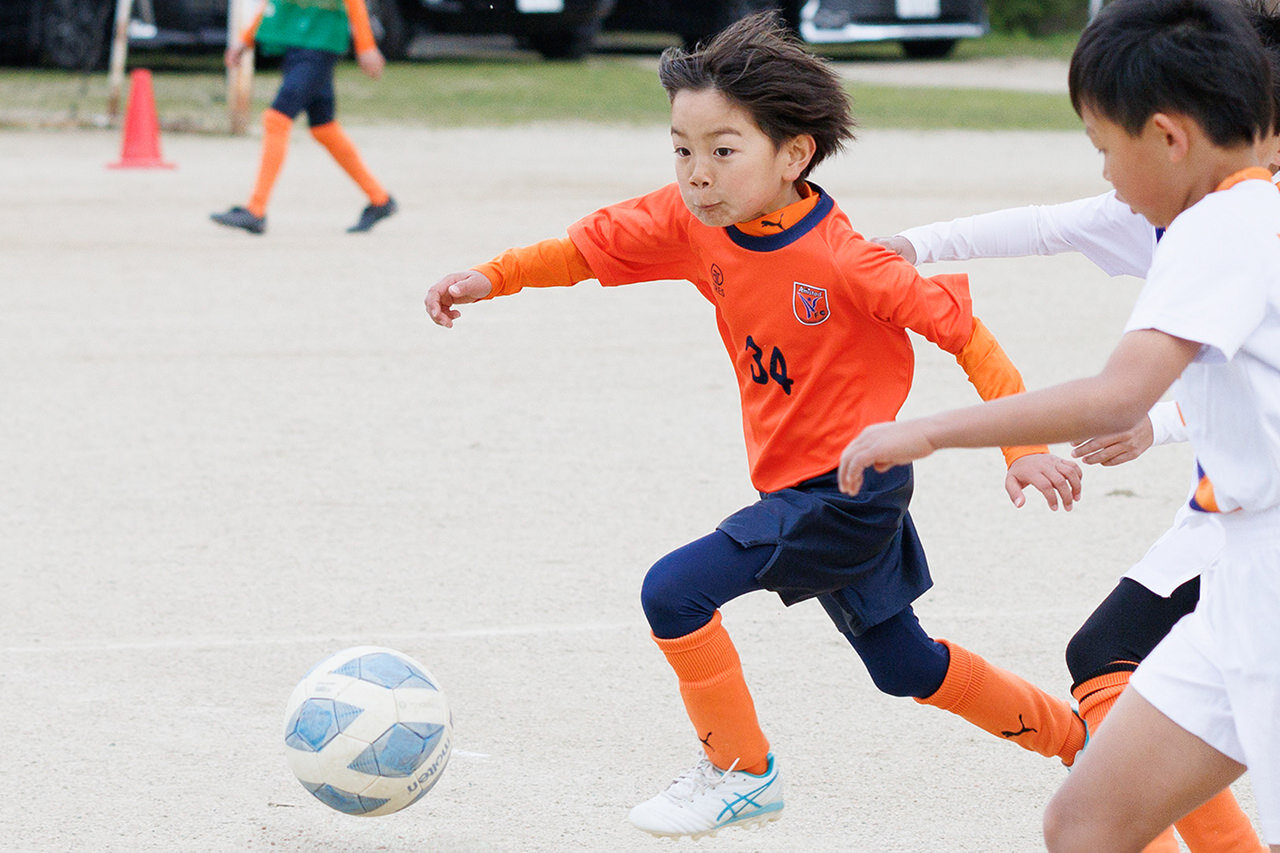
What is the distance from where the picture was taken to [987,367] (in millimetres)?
3051

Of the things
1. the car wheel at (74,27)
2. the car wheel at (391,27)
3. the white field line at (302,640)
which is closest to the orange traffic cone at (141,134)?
the car wheel at (74,27)

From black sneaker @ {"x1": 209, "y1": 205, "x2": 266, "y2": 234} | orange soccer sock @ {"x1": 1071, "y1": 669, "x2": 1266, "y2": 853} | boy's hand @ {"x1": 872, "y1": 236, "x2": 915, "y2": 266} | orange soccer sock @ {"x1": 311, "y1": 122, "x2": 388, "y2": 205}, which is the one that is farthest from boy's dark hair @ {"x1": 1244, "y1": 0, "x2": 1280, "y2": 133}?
black sneaker @ {"x1": 209, "y1": 205, "x2": 266, "y2": 234}

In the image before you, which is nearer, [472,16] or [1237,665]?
[1237,665]

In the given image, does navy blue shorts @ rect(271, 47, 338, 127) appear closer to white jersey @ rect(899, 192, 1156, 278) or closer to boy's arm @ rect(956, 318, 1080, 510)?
white jersey @ rect(899, 192, 1156, 278)

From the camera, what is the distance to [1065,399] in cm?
214

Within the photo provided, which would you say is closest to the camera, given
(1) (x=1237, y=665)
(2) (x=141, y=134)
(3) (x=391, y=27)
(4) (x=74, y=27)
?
(1) (x=1237, y=665)

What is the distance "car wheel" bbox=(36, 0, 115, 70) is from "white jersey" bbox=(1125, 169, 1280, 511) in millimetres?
19322

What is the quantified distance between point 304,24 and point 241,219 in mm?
1164

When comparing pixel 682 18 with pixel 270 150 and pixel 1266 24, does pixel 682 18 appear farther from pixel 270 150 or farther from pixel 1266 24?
pixel 1266 24

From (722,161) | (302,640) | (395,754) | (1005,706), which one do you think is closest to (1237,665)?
(1005,706)

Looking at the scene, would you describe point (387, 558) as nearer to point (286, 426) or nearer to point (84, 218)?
point (286, 426)

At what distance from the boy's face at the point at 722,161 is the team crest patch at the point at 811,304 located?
0.59 ft

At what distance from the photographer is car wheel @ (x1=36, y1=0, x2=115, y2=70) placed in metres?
20.1

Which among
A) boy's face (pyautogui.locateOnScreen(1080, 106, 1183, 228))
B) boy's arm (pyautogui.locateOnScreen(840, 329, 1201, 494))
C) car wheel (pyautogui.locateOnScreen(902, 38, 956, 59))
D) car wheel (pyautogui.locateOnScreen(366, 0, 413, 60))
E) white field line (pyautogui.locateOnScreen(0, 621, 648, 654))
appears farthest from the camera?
car wheel (pyautogui.locateOnScreen(902, 38, 956, 59))
